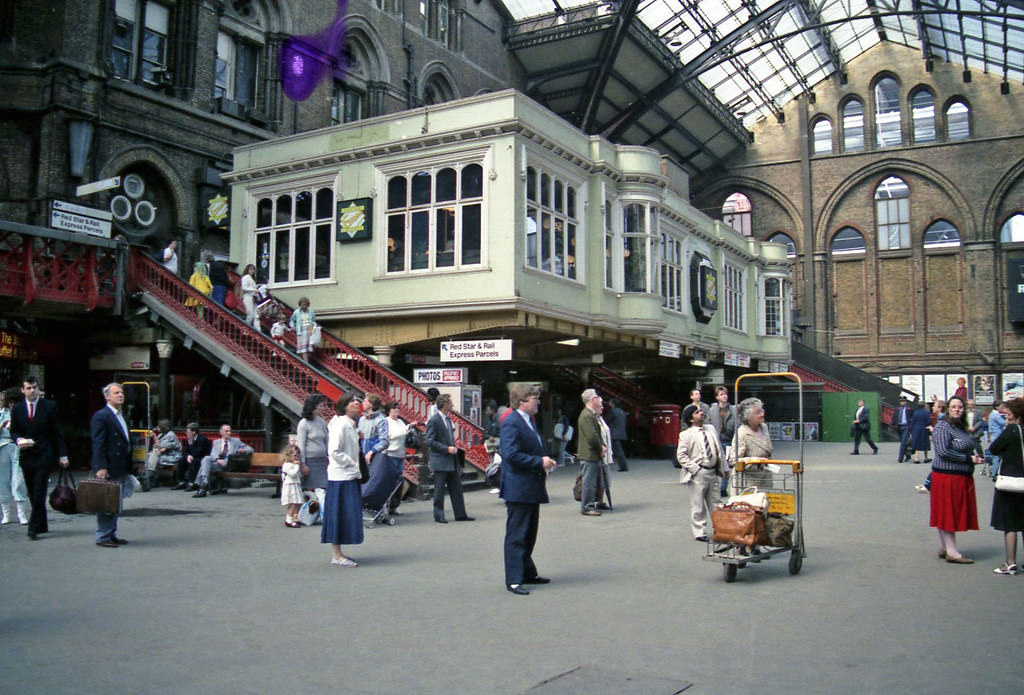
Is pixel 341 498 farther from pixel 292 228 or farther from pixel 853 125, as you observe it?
pixel 853 125

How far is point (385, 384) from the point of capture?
17.6 meters

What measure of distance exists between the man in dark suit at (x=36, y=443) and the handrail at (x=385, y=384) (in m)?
6.26

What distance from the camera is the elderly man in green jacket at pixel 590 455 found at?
504 inches

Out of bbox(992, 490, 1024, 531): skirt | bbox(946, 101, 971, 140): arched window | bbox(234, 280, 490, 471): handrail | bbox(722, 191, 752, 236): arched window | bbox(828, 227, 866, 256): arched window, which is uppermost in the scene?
bbox(946, 101, 971, 140): arched window

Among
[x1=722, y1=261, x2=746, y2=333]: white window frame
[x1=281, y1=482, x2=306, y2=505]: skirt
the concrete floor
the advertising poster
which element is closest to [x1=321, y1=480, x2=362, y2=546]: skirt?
the concrete floor

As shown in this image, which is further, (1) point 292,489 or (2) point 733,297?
(2) point 733,297

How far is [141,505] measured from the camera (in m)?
13.8

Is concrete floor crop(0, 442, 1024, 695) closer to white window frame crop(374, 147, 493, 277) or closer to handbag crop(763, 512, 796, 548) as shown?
handbag crop(763, 512, 796, 548)

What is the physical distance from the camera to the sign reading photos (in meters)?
20.4

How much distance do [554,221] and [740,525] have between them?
13067mm

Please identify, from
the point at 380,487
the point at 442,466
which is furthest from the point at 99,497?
the point at 442,466

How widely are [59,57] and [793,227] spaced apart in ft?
129

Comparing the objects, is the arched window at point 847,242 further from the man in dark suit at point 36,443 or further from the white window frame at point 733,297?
the man in dark suit at point 36,443

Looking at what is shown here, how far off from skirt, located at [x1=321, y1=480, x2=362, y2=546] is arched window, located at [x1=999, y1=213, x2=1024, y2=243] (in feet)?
150
